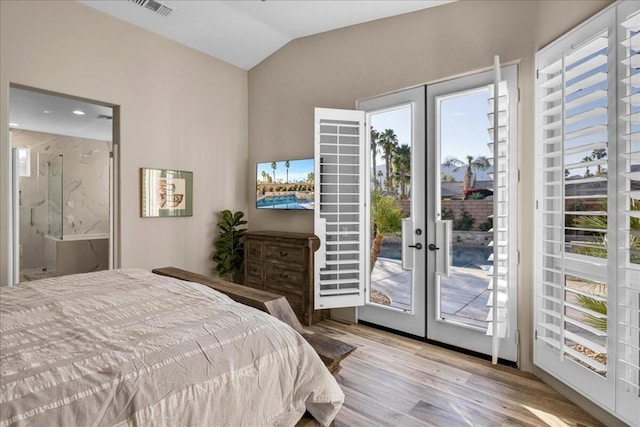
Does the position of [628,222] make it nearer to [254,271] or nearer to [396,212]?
[396,212]

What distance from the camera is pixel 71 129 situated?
226 inches

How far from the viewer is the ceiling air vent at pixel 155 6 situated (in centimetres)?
313

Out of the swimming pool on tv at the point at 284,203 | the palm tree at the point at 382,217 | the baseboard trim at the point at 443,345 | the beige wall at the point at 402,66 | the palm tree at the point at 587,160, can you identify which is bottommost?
the baseboard trim at the point at 443,345

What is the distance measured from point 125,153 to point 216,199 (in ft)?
3.84

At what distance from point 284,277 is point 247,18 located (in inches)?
109

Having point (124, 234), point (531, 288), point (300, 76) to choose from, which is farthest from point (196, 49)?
point (531, 288)

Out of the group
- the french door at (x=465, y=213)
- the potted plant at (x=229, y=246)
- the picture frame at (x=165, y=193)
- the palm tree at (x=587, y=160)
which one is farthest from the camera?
the potted plant at (x=229, y=246)

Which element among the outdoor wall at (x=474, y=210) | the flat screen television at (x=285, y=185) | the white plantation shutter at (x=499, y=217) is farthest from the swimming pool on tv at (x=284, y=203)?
the white plantation shutter at (x=499, y=217)

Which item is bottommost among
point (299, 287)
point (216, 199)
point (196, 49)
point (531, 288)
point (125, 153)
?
point (299, 287)

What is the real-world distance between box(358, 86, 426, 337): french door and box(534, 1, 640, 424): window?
0.96 metres

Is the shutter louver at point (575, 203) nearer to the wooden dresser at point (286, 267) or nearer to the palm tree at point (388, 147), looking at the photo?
the palm tree at point (388, 147)

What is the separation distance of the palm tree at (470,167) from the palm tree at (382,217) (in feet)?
2.12

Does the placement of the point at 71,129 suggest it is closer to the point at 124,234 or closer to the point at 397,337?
the point at 124,234

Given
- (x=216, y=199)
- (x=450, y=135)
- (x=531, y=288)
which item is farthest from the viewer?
(x=216, y=199)
